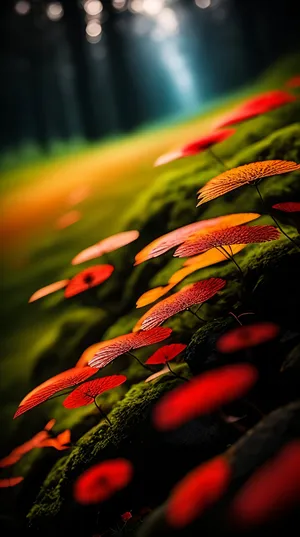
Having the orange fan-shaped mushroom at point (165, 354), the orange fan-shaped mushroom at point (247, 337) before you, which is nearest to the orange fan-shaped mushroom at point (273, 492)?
the orange fan-shaped mushroom at point (247, 337)

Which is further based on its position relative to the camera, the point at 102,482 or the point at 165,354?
the point at 165,354

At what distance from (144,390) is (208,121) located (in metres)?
2.62

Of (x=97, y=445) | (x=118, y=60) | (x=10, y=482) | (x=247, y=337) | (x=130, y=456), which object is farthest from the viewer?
(x=118, y=60)

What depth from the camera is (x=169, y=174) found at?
9.93 ft

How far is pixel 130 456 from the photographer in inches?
59.9

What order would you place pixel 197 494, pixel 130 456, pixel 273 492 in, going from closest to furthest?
pixel 273 492
pixel 197 494
pixel 130 456

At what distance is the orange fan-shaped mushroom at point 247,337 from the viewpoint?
4.07 feet

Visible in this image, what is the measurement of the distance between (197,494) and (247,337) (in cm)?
51

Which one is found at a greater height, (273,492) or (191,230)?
(191,230)

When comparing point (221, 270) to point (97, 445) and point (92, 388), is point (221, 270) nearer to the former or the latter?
point (92, 388)

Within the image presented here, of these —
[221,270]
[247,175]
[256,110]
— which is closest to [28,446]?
[221,270]

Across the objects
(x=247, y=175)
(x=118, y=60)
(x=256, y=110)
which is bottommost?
(x=247, y=175)

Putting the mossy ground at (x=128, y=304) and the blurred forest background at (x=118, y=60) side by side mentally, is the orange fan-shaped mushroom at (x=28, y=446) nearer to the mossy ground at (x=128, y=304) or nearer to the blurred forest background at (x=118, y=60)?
the mossy ground at (x=128, y=304)

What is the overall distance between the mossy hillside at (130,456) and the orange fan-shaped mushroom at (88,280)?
0.65 metres
